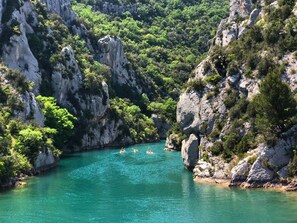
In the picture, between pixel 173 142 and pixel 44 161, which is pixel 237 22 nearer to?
pixel 173 142

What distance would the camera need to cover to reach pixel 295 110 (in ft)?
196

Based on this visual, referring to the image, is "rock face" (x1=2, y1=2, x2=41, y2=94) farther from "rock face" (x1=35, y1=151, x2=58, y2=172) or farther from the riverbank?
the riverbank

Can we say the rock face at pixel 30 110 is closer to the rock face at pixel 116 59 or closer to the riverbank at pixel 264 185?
the riverbank at pixel 264 185

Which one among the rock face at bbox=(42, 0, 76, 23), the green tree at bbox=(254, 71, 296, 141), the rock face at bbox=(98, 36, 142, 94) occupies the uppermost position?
the rock face at bbox=(42, 0, 76, 23)

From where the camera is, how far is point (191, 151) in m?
74.6

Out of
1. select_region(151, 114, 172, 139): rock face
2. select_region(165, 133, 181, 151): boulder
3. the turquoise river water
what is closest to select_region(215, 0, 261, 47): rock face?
the turquoise river water

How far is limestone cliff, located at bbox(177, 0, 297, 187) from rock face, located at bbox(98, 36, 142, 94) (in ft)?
277

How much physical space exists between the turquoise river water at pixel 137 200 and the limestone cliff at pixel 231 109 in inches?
145

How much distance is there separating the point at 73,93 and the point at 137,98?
4643cm

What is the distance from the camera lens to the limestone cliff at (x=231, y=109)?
5950 cm

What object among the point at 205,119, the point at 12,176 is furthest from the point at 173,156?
the point at 12,176

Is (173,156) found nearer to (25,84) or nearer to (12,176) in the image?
(25,84)

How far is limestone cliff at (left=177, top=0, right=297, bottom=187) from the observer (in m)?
59.5

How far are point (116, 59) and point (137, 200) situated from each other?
11583 centimetres
